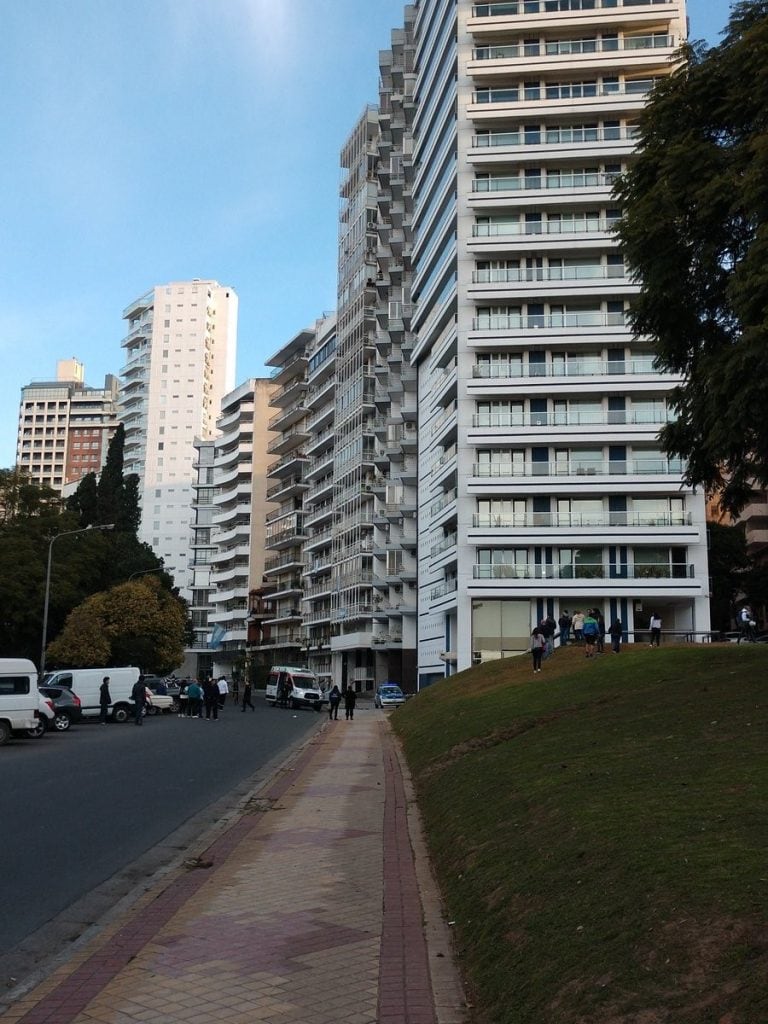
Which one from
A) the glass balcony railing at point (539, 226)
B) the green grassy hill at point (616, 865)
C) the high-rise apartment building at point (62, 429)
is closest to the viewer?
the green grassy hill at point (616, 865)

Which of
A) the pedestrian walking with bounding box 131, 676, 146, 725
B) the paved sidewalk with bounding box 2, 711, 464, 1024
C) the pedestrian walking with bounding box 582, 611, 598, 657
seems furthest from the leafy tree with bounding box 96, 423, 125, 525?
the paved sidewalk with bounding box 2, 711, 464, 1024

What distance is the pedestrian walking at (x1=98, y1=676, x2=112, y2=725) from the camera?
1533 inches

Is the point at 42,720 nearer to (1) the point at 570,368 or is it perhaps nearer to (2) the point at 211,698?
(2) the point at 211,698

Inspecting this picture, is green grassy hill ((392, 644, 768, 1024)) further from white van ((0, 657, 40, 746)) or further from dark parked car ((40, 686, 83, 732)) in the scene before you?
dark parked car ((40, 686, 83, 732))

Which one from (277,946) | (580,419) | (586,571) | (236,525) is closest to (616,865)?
(277,946)

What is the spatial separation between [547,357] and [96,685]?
30.6m

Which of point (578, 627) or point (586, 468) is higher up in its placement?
point (586, 468)

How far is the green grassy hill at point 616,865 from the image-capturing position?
16.0ft

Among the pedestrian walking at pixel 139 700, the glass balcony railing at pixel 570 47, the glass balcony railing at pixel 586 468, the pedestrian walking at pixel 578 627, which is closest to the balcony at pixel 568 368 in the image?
the glass balcony railing at pixel 586 468

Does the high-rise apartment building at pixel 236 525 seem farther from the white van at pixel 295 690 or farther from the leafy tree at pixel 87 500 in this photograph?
the white van at pixel 295 690

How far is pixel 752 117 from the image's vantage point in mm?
17047

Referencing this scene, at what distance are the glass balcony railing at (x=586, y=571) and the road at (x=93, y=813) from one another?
27.2 m

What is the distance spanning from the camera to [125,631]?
5541cm

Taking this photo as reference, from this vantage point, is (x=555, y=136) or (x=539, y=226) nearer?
(x=539, y=226)
